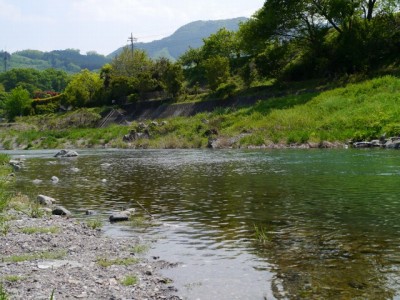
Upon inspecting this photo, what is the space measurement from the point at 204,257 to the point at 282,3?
61.6 meters

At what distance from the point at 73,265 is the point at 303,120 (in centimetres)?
4289

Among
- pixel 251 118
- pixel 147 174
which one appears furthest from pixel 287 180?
pixel 251 118

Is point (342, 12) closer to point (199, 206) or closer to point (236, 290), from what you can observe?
point (199, 206)

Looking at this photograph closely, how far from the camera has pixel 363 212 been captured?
15273 mm

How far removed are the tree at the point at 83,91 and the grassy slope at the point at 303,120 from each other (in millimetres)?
40719

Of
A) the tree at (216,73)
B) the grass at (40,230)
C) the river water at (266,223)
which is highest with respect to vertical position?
the tree at (216,73)

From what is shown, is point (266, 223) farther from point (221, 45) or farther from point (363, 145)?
point (221, 45)

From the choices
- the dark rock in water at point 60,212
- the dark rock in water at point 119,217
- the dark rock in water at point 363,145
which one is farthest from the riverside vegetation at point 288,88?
the dark rock in water at point 60,212

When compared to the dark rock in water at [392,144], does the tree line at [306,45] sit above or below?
above

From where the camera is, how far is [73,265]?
1012cm

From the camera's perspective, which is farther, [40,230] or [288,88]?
[288,88]

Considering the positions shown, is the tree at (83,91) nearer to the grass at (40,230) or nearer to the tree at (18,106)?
the tree at (18,106)

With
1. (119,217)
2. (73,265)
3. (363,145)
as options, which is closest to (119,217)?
(119,217)

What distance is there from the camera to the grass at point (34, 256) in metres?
10.4
